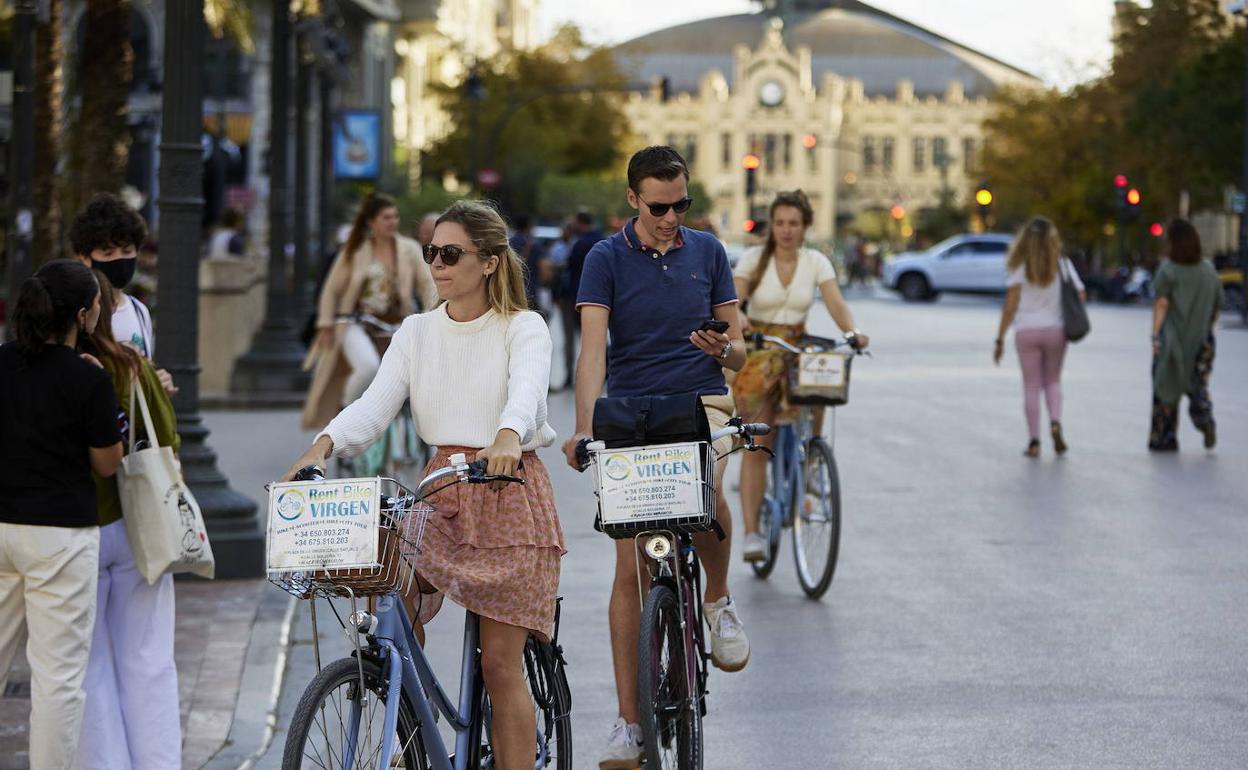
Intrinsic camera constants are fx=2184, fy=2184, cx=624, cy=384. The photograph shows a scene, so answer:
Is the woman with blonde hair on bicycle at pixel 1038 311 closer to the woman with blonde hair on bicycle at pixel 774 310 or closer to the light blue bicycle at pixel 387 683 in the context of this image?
the woman with blonde hair on bicycle at pixel 774 310

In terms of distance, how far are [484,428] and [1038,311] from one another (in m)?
11.0

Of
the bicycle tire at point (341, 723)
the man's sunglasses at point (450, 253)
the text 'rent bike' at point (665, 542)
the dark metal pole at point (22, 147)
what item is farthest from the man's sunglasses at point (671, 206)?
the dark metal pole at point (22, 147)

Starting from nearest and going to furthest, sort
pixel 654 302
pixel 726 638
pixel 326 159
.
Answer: pixel 654 302
pixel 726 638
pixel 326 159

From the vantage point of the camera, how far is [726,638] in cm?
668

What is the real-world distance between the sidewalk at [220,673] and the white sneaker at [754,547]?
2.07 metres

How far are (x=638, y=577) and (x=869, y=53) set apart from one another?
185038 millimetres

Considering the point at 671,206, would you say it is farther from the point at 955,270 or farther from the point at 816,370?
the point at 955,270

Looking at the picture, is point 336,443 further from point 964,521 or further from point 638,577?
point 964,521

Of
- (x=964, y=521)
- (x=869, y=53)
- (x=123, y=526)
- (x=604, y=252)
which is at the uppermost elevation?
(x=869, y=53)

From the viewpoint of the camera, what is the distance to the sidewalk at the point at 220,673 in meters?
6.73

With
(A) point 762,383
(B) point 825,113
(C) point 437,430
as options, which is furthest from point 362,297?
(B) point 825,113

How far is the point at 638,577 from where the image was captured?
5828 mm

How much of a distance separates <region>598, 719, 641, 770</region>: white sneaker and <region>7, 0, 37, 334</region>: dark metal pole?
11.5 meters

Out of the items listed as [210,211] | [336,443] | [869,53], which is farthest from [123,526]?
[869,53]
